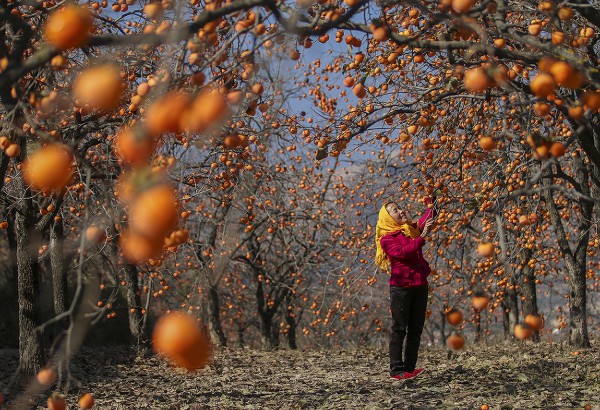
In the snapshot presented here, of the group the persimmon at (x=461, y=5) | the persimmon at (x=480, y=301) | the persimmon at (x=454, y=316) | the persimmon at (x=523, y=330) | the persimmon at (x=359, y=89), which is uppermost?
the persimmon at (x=359, y=89)

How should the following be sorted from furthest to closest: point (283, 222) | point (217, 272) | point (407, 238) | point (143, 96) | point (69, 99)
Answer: point (217, 272), point (283, 222), point (407, 238), point (69, 99), point (143, 96)

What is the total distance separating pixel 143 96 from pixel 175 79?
29 cm

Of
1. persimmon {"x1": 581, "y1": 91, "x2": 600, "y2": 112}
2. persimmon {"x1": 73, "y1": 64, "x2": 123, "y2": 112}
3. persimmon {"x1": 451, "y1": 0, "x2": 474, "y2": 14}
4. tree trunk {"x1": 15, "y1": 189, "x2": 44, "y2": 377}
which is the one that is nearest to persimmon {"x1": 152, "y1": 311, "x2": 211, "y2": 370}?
persimmon {"x1": 73, "y1": 64, "x2": 123, "y2": 112}

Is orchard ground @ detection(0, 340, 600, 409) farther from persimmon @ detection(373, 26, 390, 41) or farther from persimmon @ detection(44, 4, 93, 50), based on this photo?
persimmon @ detection(44, 4, 93, 50)

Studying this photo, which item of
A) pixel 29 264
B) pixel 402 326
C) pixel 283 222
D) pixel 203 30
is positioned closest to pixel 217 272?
pixel 283 222

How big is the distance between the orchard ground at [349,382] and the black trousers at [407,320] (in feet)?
0.70

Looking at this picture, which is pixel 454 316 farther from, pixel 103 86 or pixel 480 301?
pixel 103 86

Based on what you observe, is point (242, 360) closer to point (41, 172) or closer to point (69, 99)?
point (69, 99)

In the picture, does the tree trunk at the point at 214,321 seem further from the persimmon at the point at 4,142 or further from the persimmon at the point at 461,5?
the persimmon at the point at 461,5

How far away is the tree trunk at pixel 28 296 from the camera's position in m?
5.82

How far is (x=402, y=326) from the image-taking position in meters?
4.98

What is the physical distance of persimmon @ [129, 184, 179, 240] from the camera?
2.19 m

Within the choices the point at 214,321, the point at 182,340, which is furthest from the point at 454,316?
the point at 214,321

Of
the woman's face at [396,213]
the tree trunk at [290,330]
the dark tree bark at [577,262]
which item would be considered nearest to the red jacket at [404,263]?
the woman's face at [396,213]
